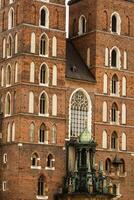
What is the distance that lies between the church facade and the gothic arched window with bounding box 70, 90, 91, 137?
0.09 meters

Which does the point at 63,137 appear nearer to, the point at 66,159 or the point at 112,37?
the point at 66,159

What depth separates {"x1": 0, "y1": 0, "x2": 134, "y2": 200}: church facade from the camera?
229 ft

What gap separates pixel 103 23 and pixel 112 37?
1661 millimetres

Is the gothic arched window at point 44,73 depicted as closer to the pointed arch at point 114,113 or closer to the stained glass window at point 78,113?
the stained glass window at point 78,113

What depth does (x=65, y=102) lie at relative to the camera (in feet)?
239

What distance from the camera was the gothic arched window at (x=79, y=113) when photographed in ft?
242

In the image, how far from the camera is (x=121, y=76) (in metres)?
77.5

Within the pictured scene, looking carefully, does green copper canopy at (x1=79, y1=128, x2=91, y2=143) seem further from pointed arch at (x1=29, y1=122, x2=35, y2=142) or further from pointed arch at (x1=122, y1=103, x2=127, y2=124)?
pointed arch at (x1=122, y1=103, x2=127, y2=124)

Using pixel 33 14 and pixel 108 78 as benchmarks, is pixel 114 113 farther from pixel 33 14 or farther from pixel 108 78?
pixel 33 14

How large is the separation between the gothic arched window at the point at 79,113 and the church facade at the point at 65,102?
0.09 meters

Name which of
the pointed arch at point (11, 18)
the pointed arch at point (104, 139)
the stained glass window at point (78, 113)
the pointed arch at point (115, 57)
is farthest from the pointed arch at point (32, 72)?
the pointed arch at point (115, 57)

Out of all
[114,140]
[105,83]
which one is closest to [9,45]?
[105,83]

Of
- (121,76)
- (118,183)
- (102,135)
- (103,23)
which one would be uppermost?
(103,23)

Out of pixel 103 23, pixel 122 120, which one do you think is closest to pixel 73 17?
pixel 103 23
